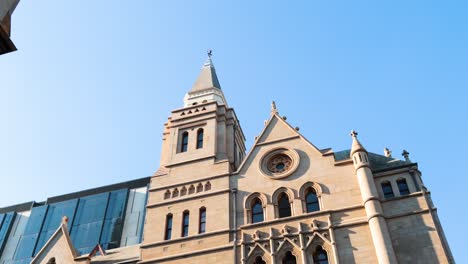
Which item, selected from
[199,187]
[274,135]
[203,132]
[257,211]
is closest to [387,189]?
[257,211]

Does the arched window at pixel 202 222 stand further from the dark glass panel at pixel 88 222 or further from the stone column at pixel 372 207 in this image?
the dark glass panel at pixel 88 222

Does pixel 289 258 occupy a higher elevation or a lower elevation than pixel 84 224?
lower

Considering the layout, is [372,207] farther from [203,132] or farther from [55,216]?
[55,216]

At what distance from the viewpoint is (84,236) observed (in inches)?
2276

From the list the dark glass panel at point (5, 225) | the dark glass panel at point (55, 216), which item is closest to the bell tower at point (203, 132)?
the dark glass panel at point (55, 216)

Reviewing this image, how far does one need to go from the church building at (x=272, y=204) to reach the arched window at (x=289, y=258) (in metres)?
0.05

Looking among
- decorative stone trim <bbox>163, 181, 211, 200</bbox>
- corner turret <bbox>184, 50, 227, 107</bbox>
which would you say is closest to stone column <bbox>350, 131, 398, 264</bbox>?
decorative stone trim <bbox>163, 181, 211, 200</bbox>

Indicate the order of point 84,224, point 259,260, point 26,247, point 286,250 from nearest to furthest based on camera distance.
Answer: point 286,250 < point 259,260 < point 84,224 < point 26,247

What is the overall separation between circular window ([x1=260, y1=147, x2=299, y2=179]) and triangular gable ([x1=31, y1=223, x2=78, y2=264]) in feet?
43.5

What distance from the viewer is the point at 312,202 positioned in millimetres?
26688

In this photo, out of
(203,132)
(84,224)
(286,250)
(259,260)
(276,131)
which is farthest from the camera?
(84,224)

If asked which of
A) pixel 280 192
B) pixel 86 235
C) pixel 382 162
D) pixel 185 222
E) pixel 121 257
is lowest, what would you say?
pixel 121 257

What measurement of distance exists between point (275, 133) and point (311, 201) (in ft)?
18.9

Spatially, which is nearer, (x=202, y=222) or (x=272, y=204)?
(x=272, y=204)
